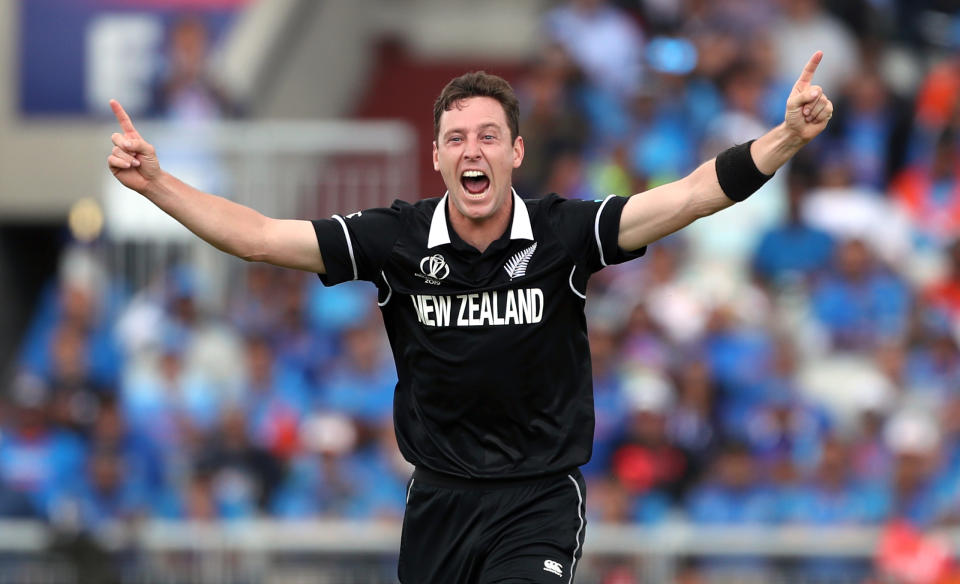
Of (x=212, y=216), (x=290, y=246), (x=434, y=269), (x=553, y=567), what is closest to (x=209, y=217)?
(x=212, y=216)

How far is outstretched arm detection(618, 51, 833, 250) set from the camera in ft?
19.8

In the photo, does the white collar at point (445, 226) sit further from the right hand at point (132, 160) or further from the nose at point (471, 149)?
the right hand at point (132, 160)

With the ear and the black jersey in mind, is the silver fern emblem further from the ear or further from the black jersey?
the ear

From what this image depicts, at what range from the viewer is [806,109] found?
601cm

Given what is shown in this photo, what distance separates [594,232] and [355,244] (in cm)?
88

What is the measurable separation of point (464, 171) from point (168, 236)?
8.07 metres

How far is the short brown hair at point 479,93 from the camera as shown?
638 centimetres

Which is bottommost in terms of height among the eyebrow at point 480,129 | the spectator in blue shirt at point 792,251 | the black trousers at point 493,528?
the black trousers at point 493,528

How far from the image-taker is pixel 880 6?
14312 mm

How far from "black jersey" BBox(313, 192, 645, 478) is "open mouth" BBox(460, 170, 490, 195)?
17 centimetres

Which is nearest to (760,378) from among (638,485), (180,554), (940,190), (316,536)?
(638,485)

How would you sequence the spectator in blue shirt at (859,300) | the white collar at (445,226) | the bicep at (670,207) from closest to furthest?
the bicep at (670,207) < the white collar at (445,226) < the spectator in blue shirt at (859,300)

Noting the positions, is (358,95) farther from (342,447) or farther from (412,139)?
(342,447)

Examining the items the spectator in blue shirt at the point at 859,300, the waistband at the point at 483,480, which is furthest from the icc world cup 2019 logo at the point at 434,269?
the spectator in blue shirt at the point at 859,300
